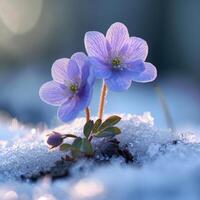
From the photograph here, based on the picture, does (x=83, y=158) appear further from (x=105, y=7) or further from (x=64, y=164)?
(x=105, y=7)

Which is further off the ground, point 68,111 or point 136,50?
point 136,50

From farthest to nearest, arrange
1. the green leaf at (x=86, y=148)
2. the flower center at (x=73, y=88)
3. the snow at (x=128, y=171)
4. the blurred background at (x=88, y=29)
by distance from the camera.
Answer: the blurred background at (x=88, y=29)
the flower center at (x=73, y=88)
the green leaf at (x=86, y=148)
the snow at (x=128, y=171)

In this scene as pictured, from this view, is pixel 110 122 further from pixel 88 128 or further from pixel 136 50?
pixel 136 50

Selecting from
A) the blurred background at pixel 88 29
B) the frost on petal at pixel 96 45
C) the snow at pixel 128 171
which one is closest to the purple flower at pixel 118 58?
the frost on petal at pixel 96 45

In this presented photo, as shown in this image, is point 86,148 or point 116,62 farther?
point 116,62

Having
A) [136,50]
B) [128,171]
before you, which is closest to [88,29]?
[136,50]

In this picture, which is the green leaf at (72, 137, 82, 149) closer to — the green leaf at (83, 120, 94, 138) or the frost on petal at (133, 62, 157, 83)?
the green leaf at (83, 120, 94, 138)

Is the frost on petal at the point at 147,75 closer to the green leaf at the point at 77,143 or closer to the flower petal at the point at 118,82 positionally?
the flower petal at the point at 118,82

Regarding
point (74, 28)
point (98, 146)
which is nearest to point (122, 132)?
point (98, 146)
